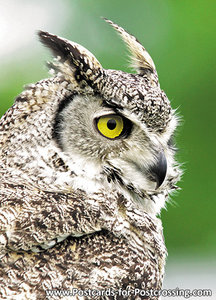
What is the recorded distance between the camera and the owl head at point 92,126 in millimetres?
2865

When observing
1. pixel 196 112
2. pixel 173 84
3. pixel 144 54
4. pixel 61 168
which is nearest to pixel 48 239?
pixel 61 168

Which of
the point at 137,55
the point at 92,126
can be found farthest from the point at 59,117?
the point at 137,55

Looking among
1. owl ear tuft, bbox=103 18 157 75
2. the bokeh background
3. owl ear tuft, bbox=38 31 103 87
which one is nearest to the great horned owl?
owl ear tuft, bbox=38 31 103 87

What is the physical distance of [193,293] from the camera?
10.3 feet

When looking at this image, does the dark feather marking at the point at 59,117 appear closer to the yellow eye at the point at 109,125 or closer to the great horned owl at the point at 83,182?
the great horned owl at the point at 83,182

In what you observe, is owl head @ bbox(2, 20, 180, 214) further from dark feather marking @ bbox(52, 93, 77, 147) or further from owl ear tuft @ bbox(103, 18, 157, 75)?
owl ear tuft @ bbox(103, 18, 157, 75)

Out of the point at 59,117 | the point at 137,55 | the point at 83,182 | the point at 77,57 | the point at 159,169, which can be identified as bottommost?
the point at 83,182

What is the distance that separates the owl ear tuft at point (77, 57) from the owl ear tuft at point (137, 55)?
535 mm

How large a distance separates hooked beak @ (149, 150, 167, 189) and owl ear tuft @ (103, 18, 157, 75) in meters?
0.64

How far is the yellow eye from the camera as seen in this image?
2.98 meters

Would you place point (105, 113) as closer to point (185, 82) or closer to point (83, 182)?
point (83, 182)

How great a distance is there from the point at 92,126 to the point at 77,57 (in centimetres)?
41

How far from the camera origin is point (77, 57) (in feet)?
9.57

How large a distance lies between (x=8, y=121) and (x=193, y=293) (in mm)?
1550
